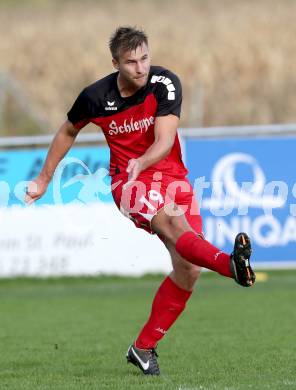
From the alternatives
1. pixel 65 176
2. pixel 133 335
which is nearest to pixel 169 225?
pixel 133 335

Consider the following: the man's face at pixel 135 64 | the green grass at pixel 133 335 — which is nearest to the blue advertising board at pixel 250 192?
the green grass at pixel 133 335

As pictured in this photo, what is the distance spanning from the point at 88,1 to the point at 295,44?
15865 mm

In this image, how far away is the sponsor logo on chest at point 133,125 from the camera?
7562 millimetres

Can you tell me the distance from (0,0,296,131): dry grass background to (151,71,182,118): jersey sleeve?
54.5 feet

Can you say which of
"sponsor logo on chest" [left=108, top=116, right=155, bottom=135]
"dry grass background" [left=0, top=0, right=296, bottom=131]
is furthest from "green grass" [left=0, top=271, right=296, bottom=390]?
"dry grass background" [left=0, top=0, right=296, bottom=131]

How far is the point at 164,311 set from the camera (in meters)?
7.64

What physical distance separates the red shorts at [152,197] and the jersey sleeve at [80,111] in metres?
0.47

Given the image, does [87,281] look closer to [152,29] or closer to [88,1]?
[152,29]

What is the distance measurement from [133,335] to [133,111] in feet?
10.8

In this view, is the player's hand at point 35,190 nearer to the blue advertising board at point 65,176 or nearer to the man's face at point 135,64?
the man's face at point 135,64

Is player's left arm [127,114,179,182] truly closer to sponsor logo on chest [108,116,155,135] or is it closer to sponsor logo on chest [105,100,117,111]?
sponsor logo on chest [108,116,155,135]

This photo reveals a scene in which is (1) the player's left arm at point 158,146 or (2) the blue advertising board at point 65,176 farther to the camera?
(2) the blue advertising board at point 65,176

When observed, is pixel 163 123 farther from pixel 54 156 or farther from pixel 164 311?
pixel 164 311

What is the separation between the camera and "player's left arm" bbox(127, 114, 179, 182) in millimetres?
6980
